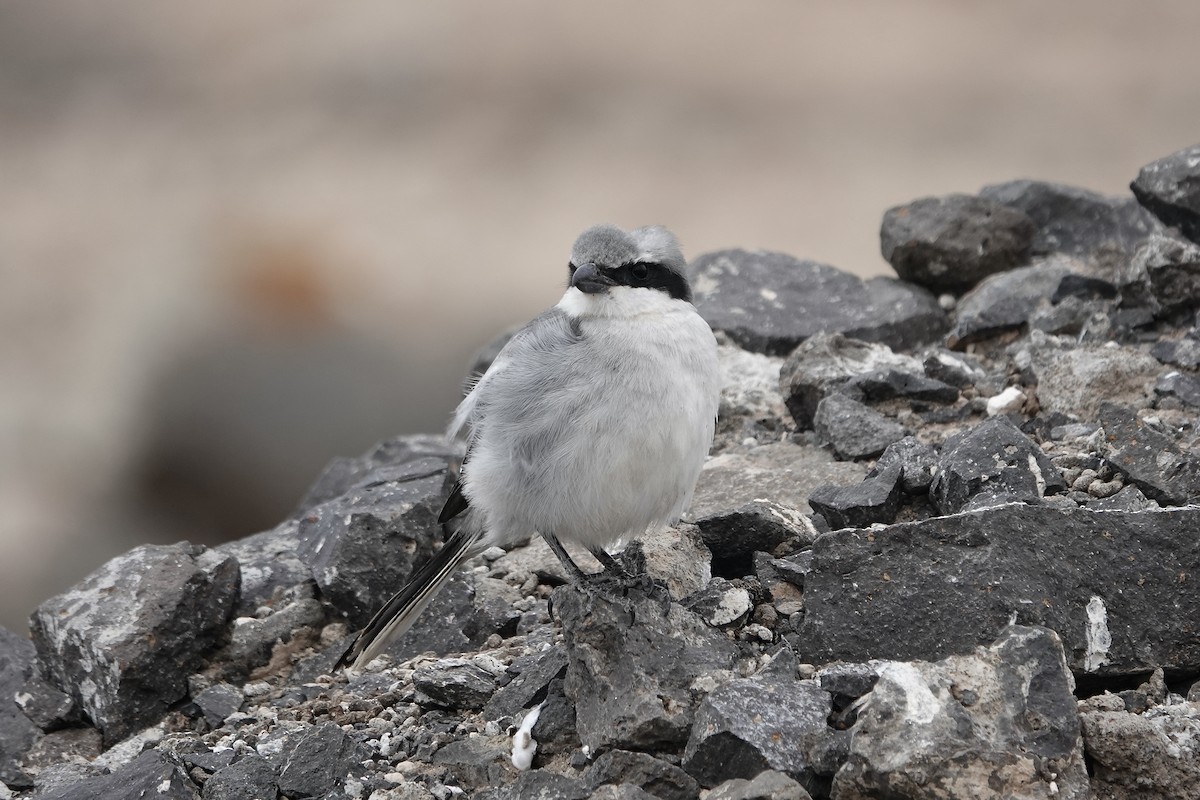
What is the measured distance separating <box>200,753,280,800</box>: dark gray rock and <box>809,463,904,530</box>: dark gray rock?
229 centimetres

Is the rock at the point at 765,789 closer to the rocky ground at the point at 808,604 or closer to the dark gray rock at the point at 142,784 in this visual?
the rocky ground at the point at 808,604

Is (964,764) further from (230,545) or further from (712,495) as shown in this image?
(230,545)

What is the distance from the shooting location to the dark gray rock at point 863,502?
4922 mm

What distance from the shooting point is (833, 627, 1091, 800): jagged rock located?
3311 mm

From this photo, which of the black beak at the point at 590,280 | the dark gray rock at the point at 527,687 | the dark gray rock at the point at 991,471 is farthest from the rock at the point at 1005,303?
the dark gray rock at the point at 527,687

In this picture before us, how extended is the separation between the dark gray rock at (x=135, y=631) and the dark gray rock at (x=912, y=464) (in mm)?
2971

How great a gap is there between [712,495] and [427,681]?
179 cm

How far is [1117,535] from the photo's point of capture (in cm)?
399

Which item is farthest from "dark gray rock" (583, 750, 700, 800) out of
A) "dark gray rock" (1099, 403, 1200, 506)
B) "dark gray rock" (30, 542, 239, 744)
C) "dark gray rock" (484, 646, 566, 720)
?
"dark gray rock" (30, 542, 239, 744)

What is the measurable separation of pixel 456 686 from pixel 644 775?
1.17 metres

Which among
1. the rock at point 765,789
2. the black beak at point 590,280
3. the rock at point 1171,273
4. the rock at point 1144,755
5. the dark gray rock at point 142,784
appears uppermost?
the black beak at point 590,280

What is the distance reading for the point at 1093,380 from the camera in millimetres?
5859

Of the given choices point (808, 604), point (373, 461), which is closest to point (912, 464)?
point (808, 604)

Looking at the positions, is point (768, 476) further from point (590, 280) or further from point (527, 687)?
point (527, 687)
